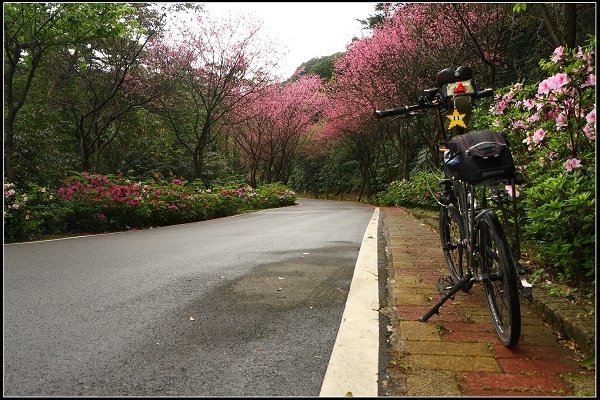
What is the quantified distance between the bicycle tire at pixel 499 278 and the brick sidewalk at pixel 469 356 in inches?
4.2

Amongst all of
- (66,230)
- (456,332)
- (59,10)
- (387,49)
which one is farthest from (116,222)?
(387,49)

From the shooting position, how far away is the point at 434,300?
10.8ft

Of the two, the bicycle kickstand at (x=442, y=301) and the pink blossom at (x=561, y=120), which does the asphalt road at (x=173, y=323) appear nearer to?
the bicycle kickstand at (x=442, y=301)

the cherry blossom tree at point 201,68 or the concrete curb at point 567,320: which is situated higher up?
the cherry blossom tree at point 201,68

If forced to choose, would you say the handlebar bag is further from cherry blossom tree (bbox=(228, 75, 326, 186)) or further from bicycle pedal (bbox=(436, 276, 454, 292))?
cherry blossom tree (bbox=(228, 75, 326, 186))

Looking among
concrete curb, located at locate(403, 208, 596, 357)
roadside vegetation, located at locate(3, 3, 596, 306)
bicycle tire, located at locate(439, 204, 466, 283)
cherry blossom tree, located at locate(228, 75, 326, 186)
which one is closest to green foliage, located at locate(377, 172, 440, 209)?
roadside vegetation, located at locate(3, 3, 596, 306)

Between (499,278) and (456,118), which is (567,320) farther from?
(456,118)

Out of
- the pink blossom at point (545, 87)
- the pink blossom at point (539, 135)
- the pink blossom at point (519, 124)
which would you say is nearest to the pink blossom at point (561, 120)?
the pink blossom at point (545, 87)

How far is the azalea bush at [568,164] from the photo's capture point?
3129mm

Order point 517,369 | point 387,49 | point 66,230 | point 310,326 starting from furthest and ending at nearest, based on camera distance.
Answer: point 387,49
point 66,230
point 310,326
point 517,369

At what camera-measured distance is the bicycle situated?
2.36 meters

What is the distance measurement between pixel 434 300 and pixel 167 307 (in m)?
1.87

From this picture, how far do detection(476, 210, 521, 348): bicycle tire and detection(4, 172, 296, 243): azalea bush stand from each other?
319 inches

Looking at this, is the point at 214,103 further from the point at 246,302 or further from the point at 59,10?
the point at 246,302
